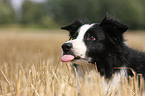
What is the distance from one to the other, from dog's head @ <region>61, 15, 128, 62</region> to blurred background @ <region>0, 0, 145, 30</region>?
30.5 meters

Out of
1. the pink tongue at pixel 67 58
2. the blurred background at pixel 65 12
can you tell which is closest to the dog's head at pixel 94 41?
the pink tongue at pixel 67 58

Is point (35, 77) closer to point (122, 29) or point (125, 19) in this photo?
point (122, 29)

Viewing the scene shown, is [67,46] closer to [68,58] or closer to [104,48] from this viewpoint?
[68,58]

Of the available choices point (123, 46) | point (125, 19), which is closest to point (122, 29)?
point (123, 46)

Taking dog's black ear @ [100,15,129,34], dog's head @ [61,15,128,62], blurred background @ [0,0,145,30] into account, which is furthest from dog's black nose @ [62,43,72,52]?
blurred background @ [0,0,145,30]

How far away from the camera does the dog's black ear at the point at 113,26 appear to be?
2.71 meters

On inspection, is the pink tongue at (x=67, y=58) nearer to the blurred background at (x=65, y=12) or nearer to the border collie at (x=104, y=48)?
the border collie at (x=104, y=48)

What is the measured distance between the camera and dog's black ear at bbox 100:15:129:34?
8.89 ft

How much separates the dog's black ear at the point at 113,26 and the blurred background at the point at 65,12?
99.8 feet

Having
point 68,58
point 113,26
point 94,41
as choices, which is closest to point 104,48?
point 94,41

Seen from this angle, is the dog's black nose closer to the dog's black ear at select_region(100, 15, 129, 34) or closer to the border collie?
the border collie

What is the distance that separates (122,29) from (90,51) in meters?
0.57

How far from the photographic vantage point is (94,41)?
2762mm

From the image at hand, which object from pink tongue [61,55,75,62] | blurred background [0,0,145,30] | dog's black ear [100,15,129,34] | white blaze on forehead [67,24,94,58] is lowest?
pink tongue [61,55,75,62]
